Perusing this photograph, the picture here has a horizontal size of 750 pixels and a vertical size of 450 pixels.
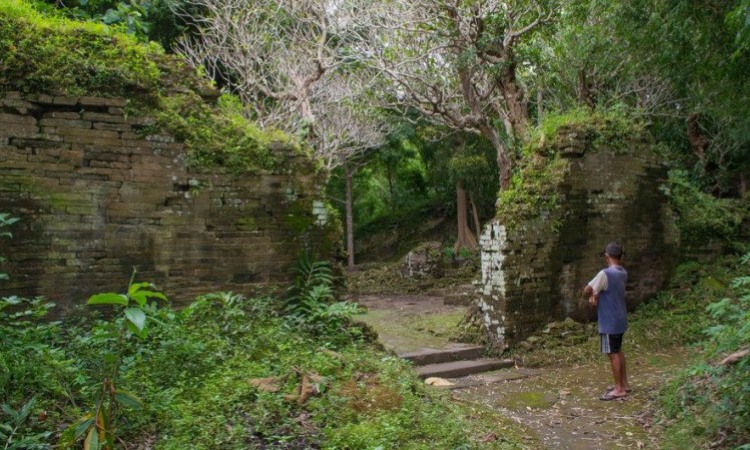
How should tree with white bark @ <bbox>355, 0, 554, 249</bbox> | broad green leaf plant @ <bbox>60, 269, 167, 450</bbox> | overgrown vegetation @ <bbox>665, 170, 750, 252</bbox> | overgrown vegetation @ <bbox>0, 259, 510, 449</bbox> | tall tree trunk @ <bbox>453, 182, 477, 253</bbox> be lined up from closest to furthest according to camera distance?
1. broad green leaf plant @ <bbox>60, 269, 167, 450</bbox>
2. overgrown vegetation @ <bbox>0, 259, 510, 449</bbox>
3. tree with white bark @ <bbox>355, 0, 554, 249</bbox>
4. overgrown vegetation @ <bbox>665, 170, 750, 252</bbox>
5. tall tree trunk @ <bbox>453, 182, 477, 253</bbox>

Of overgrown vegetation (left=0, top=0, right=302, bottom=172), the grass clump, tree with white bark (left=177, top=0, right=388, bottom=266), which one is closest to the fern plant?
the grass clump

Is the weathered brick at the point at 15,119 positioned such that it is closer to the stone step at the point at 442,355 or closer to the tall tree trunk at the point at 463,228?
the stone step at the point at 442,355

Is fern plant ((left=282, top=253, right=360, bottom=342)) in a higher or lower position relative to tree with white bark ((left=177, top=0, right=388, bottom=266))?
lower

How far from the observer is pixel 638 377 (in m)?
7.21

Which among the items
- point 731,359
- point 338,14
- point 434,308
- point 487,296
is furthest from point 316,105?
point 731,359

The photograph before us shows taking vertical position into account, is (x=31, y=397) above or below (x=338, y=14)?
below

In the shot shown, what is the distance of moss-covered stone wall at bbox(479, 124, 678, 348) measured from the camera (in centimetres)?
847

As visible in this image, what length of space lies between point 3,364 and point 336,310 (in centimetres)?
327

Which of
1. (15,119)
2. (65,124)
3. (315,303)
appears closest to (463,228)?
(315,303)

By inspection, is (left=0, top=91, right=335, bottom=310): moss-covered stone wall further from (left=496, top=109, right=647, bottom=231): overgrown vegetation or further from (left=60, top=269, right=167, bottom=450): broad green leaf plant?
(left=496, top=109, right=647, bottom=231): overgrown vegetation

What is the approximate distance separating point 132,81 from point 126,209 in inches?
55.3

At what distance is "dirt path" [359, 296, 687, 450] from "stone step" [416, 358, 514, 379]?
14 cm

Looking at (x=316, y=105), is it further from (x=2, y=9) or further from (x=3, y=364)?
(x=3, y=364)

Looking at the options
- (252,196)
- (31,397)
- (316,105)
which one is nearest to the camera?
(31,397)
